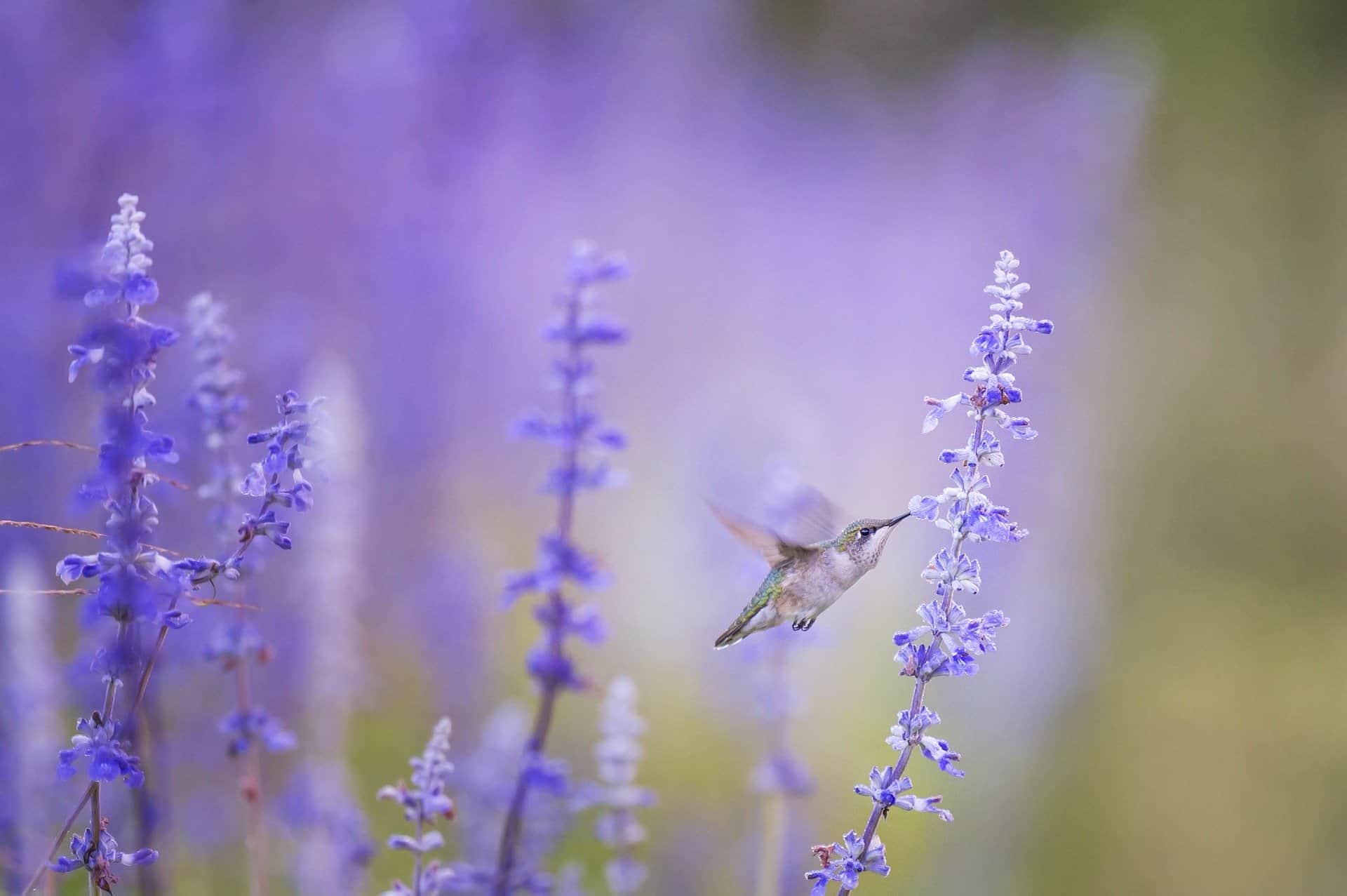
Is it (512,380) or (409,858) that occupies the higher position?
(512,380)

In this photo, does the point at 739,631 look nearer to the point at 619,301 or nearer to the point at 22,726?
the point at 22,726

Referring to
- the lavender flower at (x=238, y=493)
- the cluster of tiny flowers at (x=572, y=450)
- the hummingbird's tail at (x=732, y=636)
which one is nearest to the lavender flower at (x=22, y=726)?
the lavender flower at (x=238, y=493)

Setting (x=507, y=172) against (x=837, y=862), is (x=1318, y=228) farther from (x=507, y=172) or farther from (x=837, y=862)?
(x=837, y=862)

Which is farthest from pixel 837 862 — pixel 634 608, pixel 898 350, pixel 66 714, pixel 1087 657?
pixel 898 350

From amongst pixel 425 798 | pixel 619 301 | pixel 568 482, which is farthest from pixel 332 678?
pixel 619 301

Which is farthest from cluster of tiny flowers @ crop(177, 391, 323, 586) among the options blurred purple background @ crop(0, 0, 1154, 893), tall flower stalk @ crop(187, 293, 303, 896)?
blurred purple background @ crop(0, 0, 1154, 893)

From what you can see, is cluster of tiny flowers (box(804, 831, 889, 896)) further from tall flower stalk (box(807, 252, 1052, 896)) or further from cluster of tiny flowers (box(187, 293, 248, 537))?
cluster of tiny flowers (box(187, 293, 248, 537))
